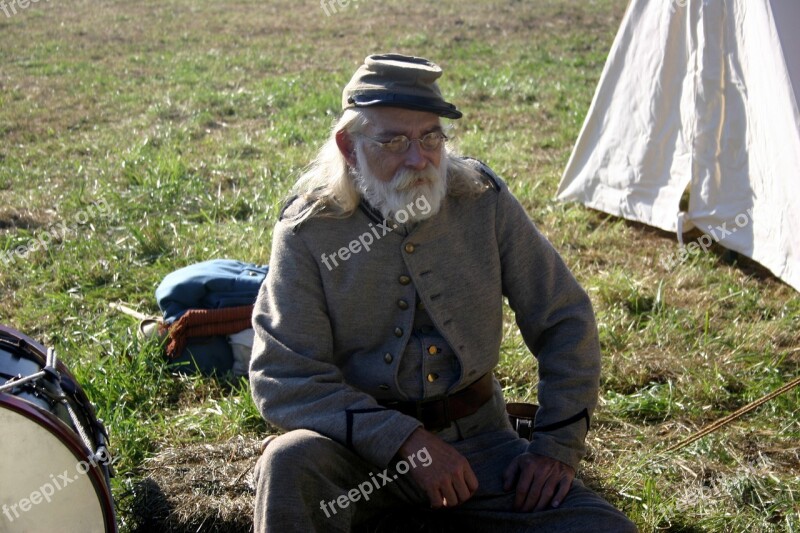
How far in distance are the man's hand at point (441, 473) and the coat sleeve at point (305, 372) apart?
4 centimetres

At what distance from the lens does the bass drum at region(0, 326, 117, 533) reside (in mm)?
2365

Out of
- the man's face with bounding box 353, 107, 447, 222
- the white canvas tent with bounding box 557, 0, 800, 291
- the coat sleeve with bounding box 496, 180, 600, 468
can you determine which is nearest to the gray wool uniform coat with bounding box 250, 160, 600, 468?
the coat sleeve with bounding box 496, 180, 600, 468

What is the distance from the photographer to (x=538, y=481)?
8.43 feet

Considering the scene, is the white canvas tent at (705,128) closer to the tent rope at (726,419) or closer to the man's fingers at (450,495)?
the tent rope at (726,419)

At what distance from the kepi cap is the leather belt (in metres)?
0.87

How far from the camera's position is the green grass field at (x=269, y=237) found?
343 cm

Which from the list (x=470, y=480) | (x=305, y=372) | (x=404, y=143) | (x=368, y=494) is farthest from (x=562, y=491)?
(x=404, y=143)

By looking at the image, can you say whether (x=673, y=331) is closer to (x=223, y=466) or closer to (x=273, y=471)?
(x=223, y=466)

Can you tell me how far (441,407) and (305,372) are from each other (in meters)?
0.46

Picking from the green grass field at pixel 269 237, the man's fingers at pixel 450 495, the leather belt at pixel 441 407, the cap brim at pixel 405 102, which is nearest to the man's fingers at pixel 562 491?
the man's fingers at pixel 450 495

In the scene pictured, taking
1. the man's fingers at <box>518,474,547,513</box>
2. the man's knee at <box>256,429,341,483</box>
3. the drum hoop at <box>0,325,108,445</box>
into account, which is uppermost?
the drum hoop at <box>0,325,108,445</box>

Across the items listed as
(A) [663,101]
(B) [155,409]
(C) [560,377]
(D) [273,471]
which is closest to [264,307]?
(D) [273,471]

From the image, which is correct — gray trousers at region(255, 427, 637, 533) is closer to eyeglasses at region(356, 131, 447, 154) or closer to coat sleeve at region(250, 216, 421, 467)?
coat sleeve at region(250, 216, 421, 467)

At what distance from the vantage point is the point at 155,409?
152 inches
